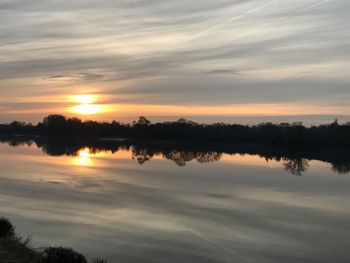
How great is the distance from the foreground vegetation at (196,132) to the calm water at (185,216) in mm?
44208

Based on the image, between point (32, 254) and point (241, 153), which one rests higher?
point (241, 153)

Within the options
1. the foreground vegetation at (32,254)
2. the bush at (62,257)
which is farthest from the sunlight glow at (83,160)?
the bush at (62,257)

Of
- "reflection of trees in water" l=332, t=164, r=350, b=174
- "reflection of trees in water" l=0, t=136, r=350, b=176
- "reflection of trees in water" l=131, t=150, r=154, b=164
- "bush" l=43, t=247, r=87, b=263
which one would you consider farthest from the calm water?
"reflection of trees in water" l=131, t=150, r=154, b=164

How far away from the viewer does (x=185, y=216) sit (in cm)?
1870

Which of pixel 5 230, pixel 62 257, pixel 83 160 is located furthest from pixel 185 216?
pixel 83 160

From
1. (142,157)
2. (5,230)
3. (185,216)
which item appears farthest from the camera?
(142,157)

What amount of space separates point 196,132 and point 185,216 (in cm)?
8364

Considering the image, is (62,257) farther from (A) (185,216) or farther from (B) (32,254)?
(A) (185,216)

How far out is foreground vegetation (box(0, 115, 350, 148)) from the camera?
250 ft

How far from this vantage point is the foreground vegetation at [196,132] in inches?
3000

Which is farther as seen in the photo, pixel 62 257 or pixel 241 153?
pixel 241 153

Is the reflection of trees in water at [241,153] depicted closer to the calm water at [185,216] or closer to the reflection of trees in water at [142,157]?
the reflection of trees in water at [142,157]

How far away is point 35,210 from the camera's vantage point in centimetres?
1902

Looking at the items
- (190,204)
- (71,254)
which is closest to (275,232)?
(190,204)
